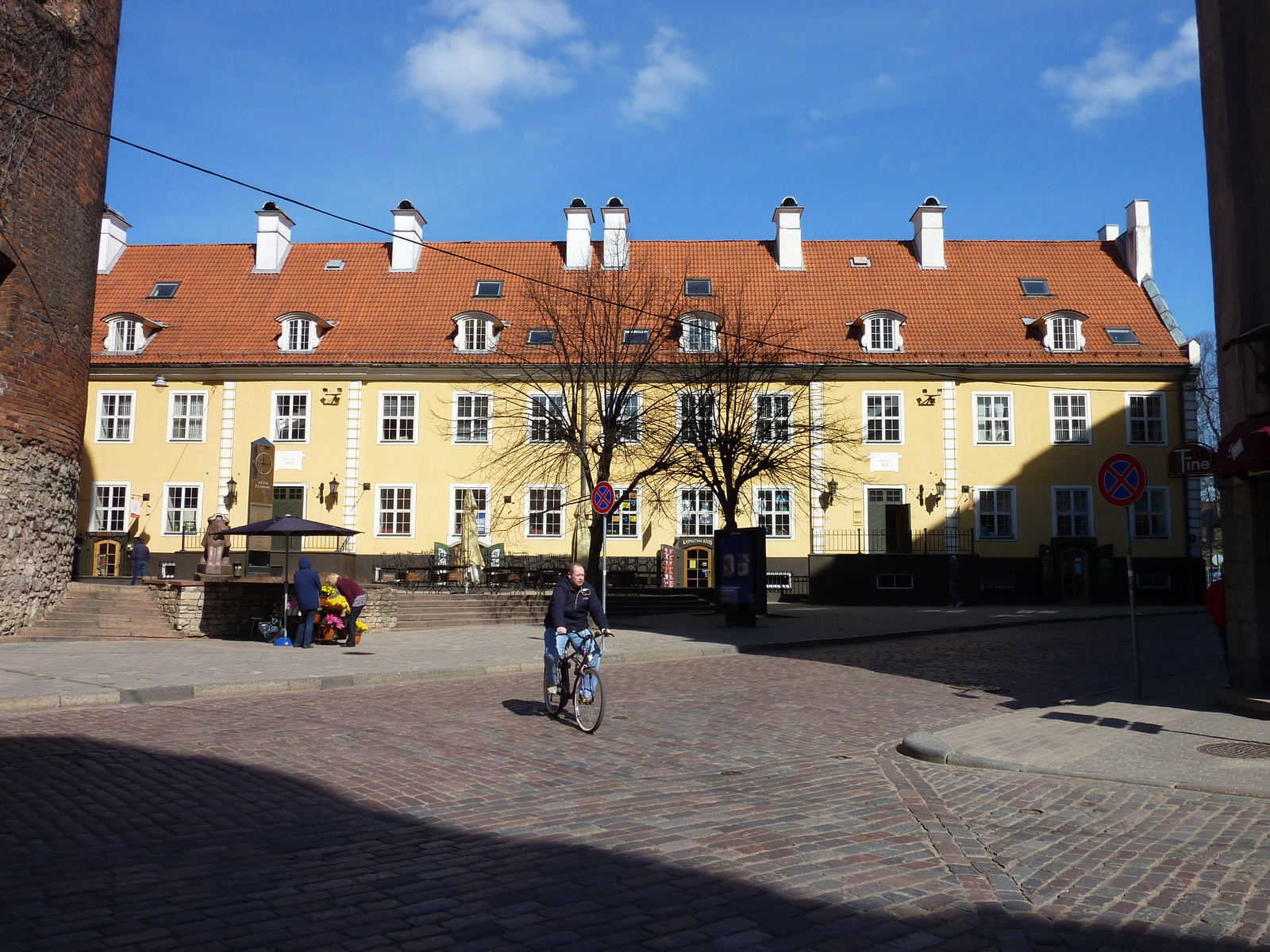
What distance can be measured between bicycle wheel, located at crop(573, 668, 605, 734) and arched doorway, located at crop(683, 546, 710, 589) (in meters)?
27.7

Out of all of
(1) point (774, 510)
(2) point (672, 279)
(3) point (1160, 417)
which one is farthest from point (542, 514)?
(3) point (1160, 417)

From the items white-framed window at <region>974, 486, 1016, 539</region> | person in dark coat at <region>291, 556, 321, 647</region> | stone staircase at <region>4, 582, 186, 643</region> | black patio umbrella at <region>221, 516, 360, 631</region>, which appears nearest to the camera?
person in dark coat at <region>291, 556, 321, 647</region>

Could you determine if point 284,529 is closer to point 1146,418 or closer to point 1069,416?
point 1069,416

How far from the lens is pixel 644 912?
4992mm

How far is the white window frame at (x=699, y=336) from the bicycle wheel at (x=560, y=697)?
2063 centimetres

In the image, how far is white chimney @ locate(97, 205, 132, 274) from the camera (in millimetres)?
42531

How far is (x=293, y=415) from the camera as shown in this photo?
126 feet

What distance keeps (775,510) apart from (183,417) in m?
22.0

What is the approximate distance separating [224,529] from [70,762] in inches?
637

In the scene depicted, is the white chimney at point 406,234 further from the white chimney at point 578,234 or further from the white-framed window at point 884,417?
the white-framed window at point 884,417

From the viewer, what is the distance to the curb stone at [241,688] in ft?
37.8

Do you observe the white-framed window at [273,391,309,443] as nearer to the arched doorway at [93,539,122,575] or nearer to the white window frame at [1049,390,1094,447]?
the arched doorway at [93,539,122,575]

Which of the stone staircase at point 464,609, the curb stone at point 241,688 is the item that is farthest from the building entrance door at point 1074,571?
the curb stone at point 241,688

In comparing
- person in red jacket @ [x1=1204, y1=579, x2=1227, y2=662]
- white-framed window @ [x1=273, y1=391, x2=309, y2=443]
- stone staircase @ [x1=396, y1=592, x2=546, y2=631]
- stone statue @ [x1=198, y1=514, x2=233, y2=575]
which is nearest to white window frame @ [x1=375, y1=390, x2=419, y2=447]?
white-framed window @ [x1=273, y1=391, x2=309, y2=443]
